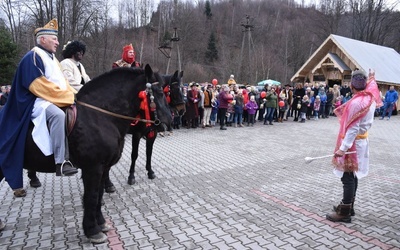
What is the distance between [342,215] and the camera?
14.0ft

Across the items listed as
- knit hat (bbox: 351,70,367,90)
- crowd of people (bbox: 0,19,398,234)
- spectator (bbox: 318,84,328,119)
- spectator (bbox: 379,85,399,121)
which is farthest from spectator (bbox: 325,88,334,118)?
knit hat (bbox: 351,70,367,90)

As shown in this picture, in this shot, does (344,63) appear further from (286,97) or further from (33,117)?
(33,117)

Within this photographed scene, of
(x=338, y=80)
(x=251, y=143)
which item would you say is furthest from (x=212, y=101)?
(x=338, y=80)

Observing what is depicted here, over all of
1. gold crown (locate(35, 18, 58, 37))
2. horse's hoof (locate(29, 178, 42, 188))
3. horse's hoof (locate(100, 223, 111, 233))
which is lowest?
horse's hoof (locate(29, 178, 42, 188))

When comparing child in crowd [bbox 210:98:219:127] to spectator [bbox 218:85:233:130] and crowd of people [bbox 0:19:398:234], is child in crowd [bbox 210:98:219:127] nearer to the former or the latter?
spectator [bbox 218:85:233:130]

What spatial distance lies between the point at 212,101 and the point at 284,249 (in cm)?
1072

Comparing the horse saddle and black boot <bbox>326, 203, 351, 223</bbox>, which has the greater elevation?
the horse saddle

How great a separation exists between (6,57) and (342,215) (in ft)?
86.3

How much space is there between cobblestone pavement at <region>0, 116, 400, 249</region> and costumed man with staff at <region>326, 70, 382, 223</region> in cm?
43

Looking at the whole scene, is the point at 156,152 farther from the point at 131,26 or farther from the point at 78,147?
the point at 131,26

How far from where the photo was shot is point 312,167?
24.5 ft

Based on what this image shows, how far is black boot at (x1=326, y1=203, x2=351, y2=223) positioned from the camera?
4250 mm

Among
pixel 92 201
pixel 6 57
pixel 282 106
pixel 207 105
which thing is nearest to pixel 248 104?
pixel 207 105

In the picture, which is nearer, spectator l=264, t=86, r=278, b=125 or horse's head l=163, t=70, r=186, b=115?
horse's head l=163, t=70, r=186, b=115
